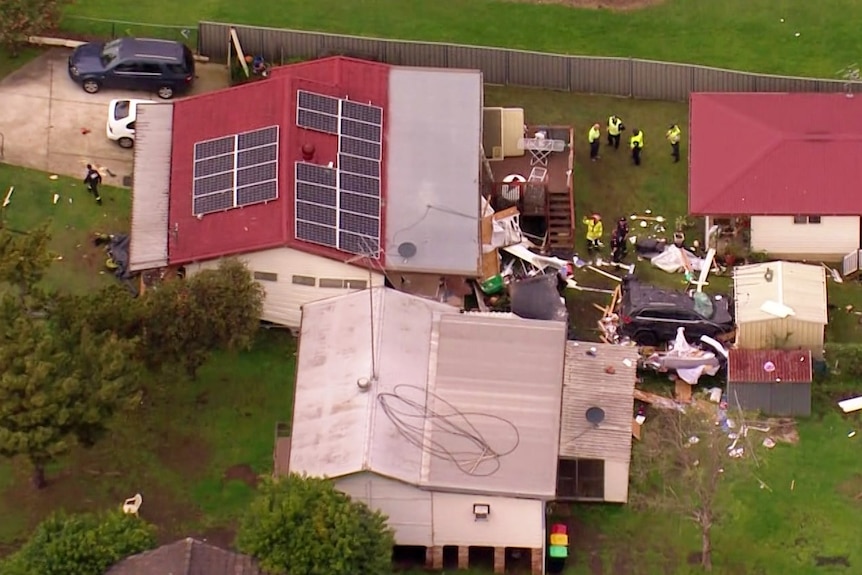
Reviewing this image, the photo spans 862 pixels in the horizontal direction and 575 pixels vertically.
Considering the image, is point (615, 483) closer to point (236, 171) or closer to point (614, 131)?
point (614, 131)

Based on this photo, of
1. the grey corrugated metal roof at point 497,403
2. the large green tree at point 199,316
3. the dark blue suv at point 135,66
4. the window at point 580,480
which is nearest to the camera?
the grey corrugated metal roof at point 497,403

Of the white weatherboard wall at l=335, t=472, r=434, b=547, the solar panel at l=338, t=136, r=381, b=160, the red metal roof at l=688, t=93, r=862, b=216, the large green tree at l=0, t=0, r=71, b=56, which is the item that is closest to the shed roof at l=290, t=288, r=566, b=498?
the white weatherboard wall at l=335, t=472, r=434, b=547

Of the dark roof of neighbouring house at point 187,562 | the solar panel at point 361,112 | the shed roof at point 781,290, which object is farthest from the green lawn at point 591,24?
the dark roof of neighbouring house at point 187,562

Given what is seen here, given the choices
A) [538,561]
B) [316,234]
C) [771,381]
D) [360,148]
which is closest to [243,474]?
[316,234]

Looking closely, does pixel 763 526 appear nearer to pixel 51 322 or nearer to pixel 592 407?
pixel 592 407

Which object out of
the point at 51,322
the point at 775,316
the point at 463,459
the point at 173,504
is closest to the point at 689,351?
the point at 775,316

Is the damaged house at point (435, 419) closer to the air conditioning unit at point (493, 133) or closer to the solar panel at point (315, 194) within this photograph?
the solar panel at point (315, 194)

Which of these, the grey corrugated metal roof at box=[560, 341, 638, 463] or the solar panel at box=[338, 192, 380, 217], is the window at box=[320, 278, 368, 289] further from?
the grey corrugated metal roof at box=[560, 341, 638, 463]
